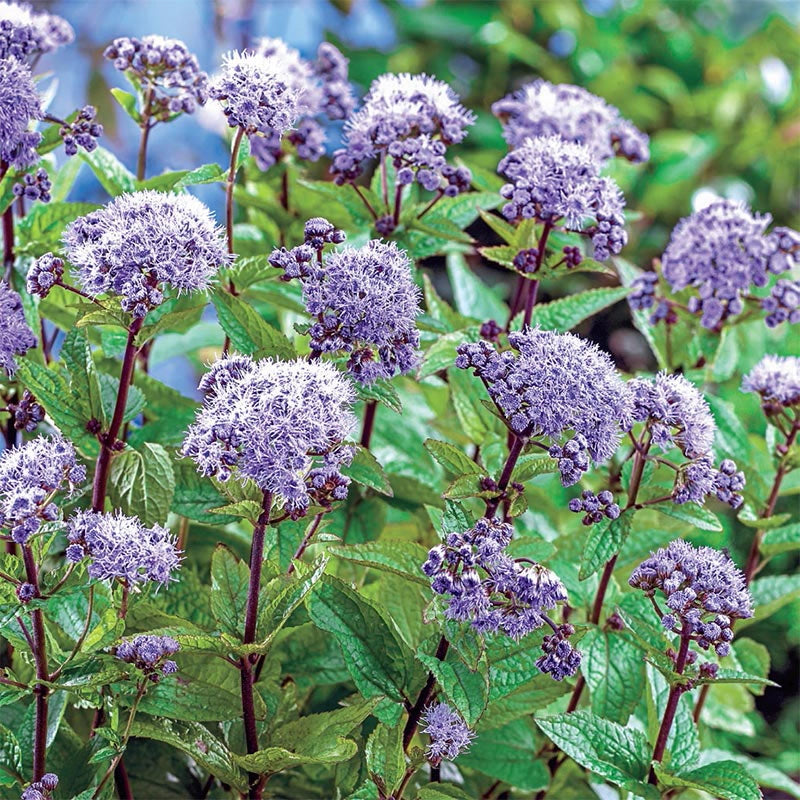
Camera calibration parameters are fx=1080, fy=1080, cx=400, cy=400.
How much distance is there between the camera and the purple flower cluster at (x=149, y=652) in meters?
1.04

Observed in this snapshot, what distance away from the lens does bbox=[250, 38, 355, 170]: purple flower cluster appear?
1.54m

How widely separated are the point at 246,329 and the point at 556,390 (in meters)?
0.36

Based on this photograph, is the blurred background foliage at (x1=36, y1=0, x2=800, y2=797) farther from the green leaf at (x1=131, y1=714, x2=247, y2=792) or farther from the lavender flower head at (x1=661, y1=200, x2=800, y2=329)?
the green leaf at (x1=131, y1=714, x2=247, y2=792)

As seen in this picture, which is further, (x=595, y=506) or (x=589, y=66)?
(x=589, y=66)

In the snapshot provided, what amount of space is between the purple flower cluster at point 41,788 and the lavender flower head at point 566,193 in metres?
0.79

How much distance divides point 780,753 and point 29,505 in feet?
5.72

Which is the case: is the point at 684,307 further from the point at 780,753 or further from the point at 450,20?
the point at 450,20

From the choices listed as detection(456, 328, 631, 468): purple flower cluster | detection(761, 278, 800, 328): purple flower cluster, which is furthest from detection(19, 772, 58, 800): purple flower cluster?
detection(761, 278, 800, 328): purple flower cluster

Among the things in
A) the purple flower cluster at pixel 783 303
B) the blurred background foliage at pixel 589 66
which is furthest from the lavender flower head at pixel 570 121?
the blurred background foliage at pixel 589 66

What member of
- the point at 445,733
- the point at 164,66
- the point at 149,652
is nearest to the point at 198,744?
the point at 149,652

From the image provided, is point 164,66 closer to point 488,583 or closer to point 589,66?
point 488,583

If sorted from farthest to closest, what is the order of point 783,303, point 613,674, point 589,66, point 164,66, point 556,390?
point 589,66
point 783,303
point 164,66
point 613,674
point 556,390

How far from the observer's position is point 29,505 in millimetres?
1009

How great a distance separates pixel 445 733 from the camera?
1.07 m
